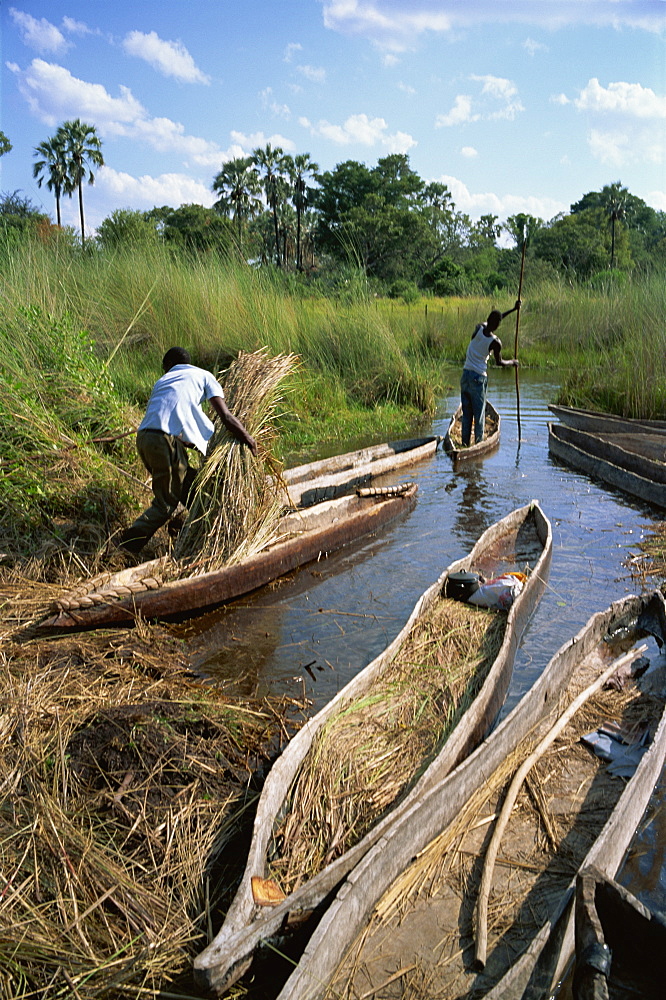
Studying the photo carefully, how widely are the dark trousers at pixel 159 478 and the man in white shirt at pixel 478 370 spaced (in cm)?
482

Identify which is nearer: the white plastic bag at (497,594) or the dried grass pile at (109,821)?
the dried grass pile at (109,821)

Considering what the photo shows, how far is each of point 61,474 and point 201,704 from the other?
109 inches

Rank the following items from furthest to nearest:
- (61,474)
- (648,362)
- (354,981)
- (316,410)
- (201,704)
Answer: (316,410), (648,362), (61,474), (201,704), (354,981)

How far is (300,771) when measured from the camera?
2.89m

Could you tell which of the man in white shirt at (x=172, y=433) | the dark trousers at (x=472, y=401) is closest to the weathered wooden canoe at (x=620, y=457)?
the dark trousers at (x=472, y=401)

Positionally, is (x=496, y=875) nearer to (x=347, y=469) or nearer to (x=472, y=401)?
(x=347, y=469)

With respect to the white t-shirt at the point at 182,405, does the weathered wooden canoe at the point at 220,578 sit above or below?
below

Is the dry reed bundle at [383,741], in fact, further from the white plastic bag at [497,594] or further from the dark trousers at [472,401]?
the dark trousers at [472,401]

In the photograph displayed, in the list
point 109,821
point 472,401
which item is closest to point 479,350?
point 472,401

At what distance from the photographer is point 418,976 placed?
220 cm

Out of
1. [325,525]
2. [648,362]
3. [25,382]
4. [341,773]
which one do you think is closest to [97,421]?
[25,382]

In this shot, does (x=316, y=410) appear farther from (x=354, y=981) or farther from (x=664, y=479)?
(x=354, y=981)

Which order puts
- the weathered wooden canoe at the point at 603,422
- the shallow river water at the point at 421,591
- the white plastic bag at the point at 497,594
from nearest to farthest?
the shallow river water at the point at 421,591, the white plastic bag at the point at 497,594, the weathered wooden canoe at the point at 603,422

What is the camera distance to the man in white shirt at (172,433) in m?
5.22
